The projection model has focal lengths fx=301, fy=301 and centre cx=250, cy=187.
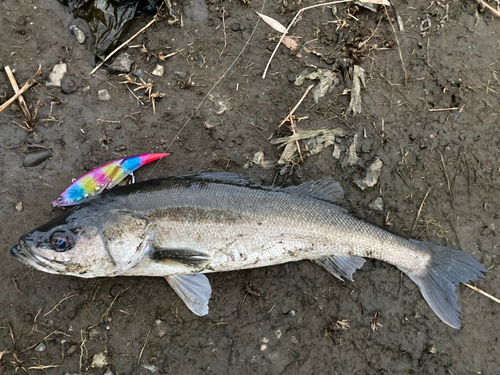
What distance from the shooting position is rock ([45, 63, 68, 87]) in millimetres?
3963

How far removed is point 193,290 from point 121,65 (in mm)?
3044

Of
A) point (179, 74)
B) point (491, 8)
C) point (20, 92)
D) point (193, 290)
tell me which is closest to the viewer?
point (193, 290)

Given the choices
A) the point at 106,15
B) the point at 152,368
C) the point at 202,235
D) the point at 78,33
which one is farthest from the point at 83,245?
the point at 106,15

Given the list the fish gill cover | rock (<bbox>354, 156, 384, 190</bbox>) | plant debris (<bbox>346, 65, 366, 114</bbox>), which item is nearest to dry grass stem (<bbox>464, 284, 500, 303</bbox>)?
rock (<bbox>354, 156, 384, 190</bbox>)

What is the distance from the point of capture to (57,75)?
397cm

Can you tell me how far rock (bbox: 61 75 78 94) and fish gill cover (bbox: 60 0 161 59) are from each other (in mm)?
496

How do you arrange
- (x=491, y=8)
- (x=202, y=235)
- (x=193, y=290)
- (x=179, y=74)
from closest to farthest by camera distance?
(x=202, y=235)
(x=193, y=290)
(x=179, y=74)
(x=491, y=8)

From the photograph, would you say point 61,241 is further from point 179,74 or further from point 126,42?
point 126,42

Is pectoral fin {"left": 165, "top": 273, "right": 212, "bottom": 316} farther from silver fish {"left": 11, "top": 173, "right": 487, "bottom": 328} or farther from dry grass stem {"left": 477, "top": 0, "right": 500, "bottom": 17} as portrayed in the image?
dry grass stem {"left": 477, "top": 0, "right": 500, "bottom": 17}

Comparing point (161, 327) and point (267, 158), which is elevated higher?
point (267, 158)

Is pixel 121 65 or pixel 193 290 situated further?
pixel 121 65

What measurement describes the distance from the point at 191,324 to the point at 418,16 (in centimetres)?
523

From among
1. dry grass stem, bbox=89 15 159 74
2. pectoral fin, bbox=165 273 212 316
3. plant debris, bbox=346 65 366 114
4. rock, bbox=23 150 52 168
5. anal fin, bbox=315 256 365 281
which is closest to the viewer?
pectoral fin, bbox=165 273 212 316

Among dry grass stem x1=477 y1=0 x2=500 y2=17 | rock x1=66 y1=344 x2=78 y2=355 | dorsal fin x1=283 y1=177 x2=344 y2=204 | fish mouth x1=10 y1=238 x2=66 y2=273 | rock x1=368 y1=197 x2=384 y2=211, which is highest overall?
dry grass stem x1=477 y1=0 x2=500 y2=17
